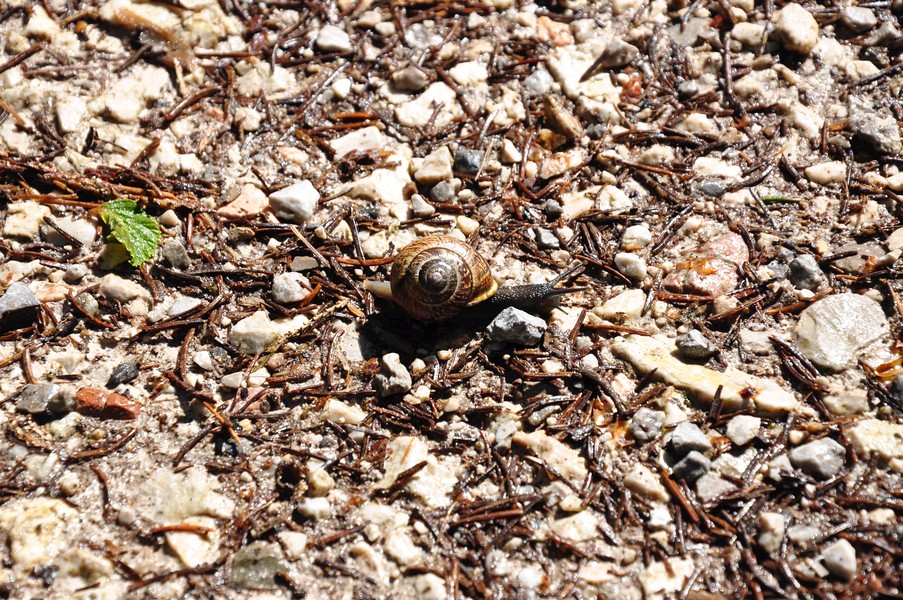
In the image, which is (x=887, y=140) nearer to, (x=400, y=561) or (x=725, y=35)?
(x=725, y=35)

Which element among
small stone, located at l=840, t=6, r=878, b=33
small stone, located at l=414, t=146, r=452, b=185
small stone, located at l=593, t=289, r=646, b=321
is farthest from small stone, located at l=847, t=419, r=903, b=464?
small stone, located at l=840, t=6, r=878, b=33

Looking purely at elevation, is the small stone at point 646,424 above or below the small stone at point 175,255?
below

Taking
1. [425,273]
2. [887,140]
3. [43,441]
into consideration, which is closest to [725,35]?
[887,140]

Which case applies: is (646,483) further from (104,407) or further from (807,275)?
(104,407)

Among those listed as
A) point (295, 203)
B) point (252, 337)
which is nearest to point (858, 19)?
point (295, 203)

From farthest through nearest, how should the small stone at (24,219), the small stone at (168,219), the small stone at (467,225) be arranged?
the small stone at (467,225) → the small stone at (168,219) → the small stone at (24,219)

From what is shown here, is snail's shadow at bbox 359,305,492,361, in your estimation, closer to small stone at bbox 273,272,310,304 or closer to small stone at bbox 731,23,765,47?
small stone at bbox 273,272,310,304

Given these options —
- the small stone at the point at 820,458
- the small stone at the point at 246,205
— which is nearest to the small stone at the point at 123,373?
the small stone at the point at 246,205

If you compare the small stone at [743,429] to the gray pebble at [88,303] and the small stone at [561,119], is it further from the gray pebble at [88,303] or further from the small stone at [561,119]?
the gray pebble at [88,303]

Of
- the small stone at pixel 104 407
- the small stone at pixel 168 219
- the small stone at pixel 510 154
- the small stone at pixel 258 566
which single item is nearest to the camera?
the small stone at pixel 258 566
